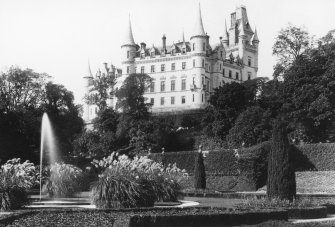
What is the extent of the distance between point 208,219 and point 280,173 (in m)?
6.25

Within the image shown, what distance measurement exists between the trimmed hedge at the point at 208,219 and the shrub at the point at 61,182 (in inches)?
502

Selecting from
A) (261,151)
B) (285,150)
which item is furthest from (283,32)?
(285,150)

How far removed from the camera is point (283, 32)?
57031 mm

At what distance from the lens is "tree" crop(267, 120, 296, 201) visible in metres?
20.0

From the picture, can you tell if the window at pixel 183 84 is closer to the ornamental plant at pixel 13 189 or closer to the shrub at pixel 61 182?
the shrub at pixel 61 182

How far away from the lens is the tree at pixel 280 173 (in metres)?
20.0

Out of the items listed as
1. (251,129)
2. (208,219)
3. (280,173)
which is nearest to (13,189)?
(208,219)

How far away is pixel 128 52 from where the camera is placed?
105 metres

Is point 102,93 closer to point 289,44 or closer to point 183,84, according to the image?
point 183,84

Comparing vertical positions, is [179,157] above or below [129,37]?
below

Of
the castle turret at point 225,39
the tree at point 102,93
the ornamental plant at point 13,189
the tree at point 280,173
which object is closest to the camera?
the ornamental plant at point 13,189

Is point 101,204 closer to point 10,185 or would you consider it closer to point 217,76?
point 10,185

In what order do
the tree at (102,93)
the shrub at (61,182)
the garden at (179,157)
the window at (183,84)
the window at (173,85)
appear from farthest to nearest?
the window at (173,85) < the window at (183,84) < the tree at (102,93) < the shrub at (61,182) < the garden at (179,157)

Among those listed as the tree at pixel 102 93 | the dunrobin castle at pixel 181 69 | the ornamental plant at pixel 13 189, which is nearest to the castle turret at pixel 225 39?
the dunrobin castle at pixel 181 69
